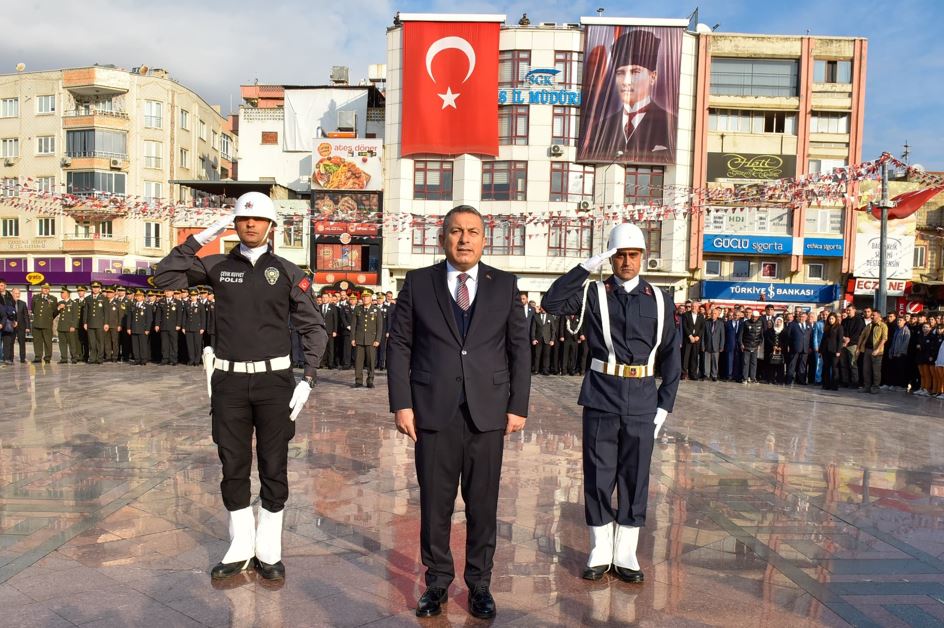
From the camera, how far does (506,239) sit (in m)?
33.8

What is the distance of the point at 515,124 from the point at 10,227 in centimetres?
3337

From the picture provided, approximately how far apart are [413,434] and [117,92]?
47647 mm

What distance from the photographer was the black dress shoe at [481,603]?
3.52 m

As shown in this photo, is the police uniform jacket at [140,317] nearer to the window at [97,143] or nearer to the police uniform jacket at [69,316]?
the police uniform jacket at [69,316]

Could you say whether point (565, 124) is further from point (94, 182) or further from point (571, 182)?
point (94, 182)

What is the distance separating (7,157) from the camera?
1737 inches

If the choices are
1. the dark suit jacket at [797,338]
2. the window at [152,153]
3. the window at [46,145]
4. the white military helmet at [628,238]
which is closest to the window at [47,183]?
the window at [46,145]

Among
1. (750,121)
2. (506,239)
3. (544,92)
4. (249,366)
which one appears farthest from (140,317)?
(750,121)

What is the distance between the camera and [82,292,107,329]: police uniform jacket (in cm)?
1719

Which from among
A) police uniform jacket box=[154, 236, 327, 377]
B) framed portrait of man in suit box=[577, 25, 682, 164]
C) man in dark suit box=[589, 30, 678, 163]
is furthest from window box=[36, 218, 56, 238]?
police uniform jacket box=[154, 236, 327, 377]

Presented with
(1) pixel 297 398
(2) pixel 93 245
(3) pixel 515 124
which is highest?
(3) pixel 515 124

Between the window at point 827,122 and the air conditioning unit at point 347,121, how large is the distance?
2401cm

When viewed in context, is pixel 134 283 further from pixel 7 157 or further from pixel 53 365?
pixel 53 365

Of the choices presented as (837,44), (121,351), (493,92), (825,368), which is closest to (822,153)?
(837,44)
